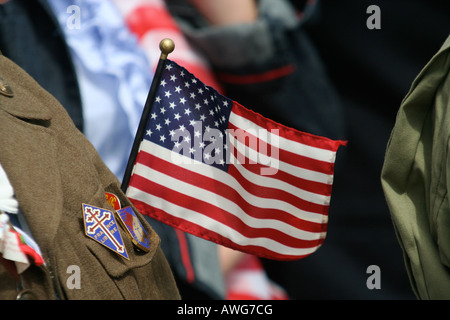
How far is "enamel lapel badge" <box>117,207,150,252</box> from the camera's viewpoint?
1279mm

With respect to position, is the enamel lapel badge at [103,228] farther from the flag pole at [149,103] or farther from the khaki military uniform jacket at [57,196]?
the flag pole at [149,103]

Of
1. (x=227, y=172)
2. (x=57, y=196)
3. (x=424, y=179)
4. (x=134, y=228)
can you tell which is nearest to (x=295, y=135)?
(x=227, y=172)

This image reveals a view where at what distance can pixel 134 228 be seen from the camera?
4.25 ft

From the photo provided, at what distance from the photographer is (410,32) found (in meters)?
2.50

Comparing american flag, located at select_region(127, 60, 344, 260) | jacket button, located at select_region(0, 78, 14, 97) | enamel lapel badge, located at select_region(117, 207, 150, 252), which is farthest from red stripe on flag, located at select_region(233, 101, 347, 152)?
jacket button, located at select_region(0, 78, 14, 97)

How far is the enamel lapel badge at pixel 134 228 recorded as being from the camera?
4.20 feet

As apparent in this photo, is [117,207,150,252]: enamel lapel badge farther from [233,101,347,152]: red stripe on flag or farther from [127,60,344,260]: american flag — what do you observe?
[233,101,347,152]: red stripe on flag

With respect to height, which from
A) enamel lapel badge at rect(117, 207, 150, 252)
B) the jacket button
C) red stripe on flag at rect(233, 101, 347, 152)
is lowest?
enamel lapel badge at rect(117, 207, 150, 252)

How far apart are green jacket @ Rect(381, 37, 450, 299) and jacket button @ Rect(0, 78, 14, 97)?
0.73 m

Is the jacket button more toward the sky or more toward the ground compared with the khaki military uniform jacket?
more toward the sky

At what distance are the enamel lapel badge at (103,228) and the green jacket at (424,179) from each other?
0.54 m
